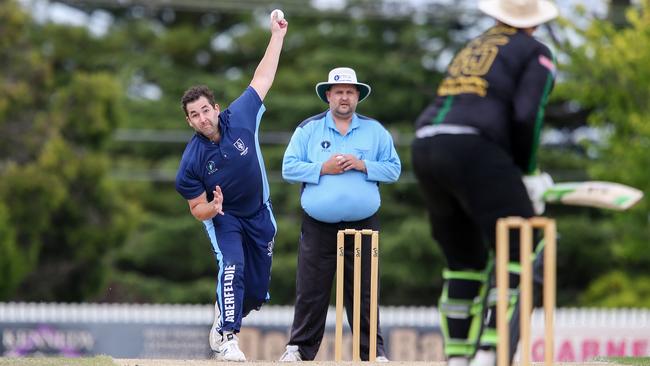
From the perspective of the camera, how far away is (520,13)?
20.4 feet

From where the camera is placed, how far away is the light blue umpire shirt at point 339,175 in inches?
347

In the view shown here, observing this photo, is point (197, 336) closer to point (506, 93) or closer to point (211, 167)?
point (211, 167)

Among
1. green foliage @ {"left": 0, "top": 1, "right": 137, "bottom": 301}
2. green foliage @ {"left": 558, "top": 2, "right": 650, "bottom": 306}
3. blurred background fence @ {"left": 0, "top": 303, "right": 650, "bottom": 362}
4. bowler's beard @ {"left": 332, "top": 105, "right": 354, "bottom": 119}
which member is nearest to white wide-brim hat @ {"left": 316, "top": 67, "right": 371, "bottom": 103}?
bowler's beard @ {"left": 332, "top": 105, "right": 354, "bottom": 119}

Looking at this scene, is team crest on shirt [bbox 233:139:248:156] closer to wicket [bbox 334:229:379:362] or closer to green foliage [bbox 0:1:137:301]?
wicket [bbox 334:229:379:362]

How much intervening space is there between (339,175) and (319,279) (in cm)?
73

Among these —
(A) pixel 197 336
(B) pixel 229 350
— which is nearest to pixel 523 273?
(B) pixel 229 350

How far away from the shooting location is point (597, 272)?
31875mm

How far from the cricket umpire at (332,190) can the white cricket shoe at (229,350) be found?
2.85 feet

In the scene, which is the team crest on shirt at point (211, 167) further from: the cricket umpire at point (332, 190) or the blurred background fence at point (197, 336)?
the blurred background fence at point (197, 336)

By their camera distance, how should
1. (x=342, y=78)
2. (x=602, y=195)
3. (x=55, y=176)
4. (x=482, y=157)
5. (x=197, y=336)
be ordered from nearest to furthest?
(x=602, y=195)
(x=482, y=157)
(x=342, y=78)
(x=197, y=336)
(x=55, y=176)

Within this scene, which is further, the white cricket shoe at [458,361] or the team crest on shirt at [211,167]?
the team crest on shirt at [211,167]

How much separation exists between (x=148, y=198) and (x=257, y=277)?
926 inches

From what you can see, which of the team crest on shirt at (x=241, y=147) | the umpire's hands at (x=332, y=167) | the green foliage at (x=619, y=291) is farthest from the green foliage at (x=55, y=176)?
the team crest on shirt at (x=241, y=147)

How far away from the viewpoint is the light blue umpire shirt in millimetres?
8812
